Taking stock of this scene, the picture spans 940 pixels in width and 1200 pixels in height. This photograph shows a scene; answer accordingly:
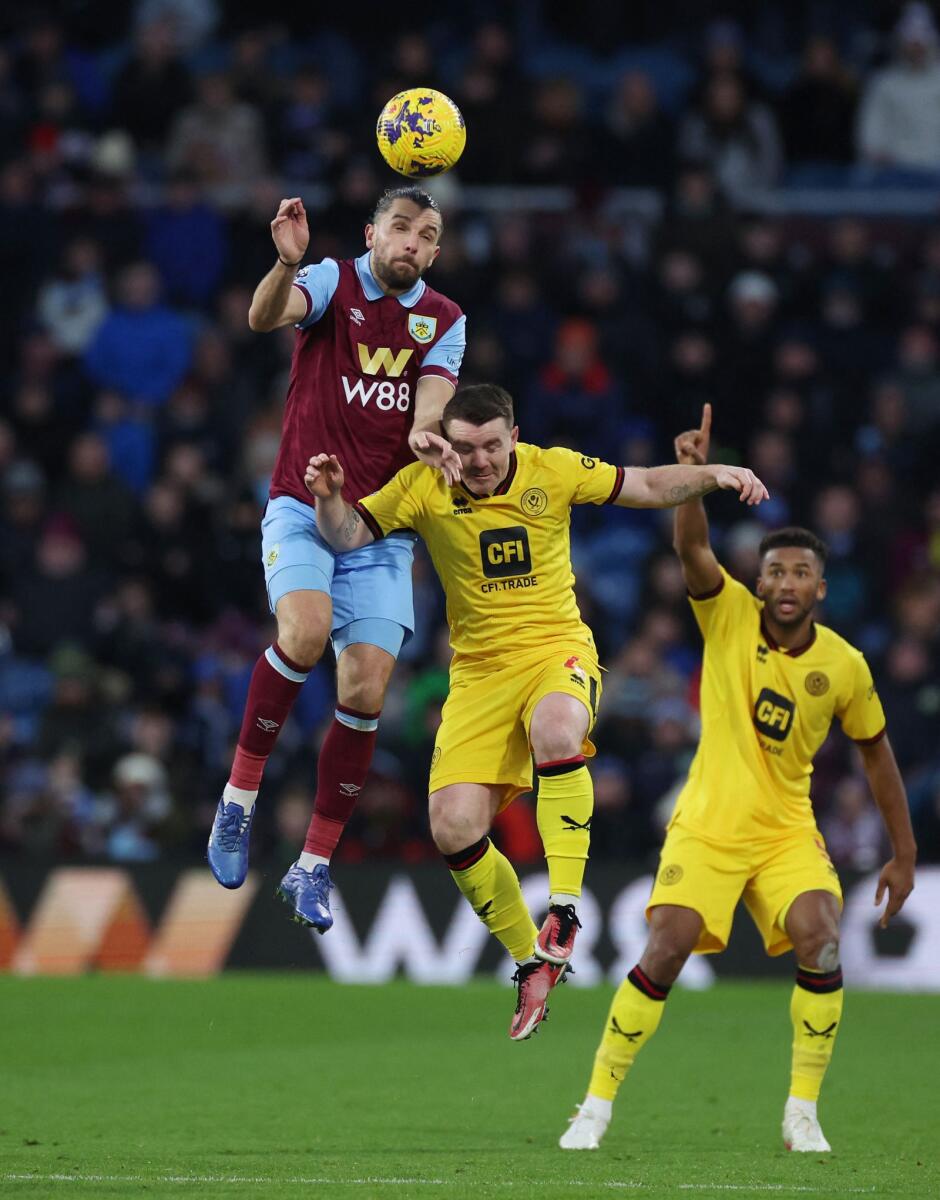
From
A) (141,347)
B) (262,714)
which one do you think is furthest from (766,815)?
(141,347)

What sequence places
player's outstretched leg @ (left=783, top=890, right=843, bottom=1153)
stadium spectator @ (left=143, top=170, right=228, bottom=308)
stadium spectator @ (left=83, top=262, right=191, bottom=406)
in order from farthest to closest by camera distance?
stadium spectator @ (left=143, top=170, right=228, bottom=308), stadium spectator @ (left=83, top=262, right=191, bottom=406), player's outstretched leg @ (left=783, top=890, right=843, bottom=1153)

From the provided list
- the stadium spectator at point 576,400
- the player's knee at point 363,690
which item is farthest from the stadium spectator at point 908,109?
the player's knee at point 363,690

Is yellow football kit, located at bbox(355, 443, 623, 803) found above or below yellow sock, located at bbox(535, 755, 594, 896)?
above

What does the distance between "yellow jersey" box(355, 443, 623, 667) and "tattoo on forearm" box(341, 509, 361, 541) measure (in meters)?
0.03

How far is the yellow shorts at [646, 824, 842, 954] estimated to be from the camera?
32.7ft

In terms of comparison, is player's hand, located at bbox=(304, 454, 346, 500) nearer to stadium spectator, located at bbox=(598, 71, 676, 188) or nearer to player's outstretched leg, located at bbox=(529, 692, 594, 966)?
player's outstretched leg, located at bbox=(529, 692, 594, 966)

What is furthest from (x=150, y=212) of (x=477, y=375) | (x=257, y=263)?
(x=477, y=375)

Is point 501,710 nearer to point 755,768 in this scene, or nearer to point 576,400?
point 755,768

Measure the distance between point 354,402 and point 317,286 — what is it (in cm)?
50

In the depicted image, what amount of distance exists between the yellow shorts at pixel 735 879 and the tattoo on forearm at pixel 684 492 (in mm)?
1705

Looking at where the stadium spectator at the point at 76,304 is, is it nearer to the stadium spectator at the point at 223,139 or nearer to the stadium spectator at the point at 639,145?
the stadium spectator at the point at 223,139

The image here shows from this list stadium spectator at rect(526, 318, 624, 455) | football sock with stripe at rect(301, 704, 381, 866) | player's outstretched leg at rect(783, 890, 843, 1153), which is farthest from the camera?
stadium spectator at rect(526, 318, 624, 455)

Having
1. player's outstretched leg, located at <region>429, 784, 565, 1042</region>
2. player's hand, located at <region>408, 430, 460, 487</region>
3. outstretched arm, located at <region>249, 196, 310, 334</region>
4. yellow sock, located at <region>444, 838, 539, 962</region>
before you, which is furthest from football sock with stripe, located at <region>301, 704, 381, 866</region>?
outstretched arm, located at <region>249, 196, 310, 334</region>

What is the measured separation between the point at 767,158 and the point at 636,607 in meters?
4.82
